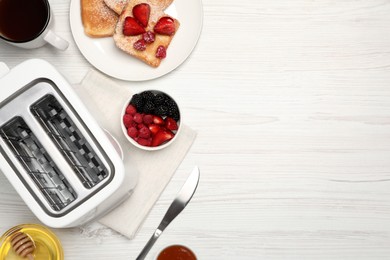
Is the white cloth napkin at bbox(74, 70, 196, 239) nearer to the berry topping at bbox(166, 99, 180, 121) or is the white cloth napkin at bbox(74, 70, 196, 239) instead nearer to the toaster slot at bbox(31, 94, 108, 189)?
the berry topping at bbox(166, 99, 180, 121)

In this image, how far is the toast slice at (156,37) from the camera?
1049 mm

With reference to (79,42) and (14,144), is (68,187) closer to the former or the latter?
(14,144)

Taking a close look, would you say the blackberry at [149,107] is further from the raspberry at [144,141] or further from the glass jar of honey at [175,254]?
the glass jar of honey at [175,254]

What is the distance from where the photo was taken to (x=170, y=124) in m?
1.02

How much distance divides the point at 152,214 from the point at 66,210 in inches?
13.8

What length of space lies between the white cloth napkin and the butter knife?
42 mm

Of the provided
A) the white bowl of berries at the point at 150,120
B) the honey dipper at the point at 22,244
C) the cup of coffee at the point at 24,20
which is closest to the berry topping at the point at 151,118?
the white bowl of berries at the point at 150,120

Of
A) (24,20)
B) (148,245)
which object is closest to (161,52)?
(24,20)

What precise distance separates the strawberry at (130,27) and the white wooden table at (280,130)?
0.12 metres

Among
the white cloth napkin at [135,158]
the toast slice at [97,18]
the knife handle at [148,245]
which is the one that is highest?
the toast slice at [97,18]

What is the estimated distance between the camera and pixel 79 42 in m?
1.06

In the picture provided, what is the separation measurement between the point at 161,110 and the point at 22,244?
1.35 feet

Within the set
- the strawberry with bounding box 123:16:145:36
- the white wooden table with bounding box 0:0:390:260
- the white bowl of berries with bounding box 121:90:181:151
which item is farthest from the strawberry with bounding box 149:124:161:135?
the strawberry with bounding box 123:16:145:36

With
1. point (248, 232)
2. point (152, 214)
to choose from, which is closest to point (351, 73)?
point (248, 232)
